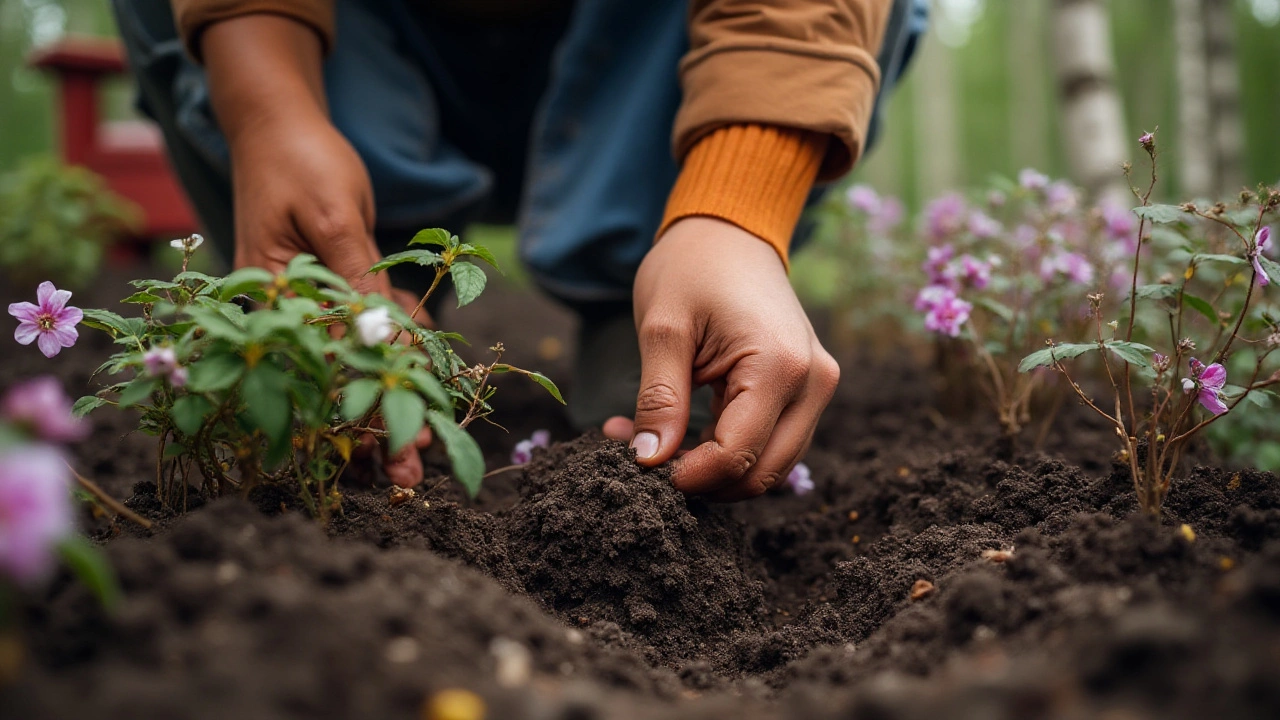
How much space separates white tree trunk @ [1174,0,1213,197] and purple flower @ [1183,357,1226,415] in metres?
6.48

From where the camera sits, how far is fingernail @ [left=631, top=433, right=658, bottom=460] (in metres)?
1.41

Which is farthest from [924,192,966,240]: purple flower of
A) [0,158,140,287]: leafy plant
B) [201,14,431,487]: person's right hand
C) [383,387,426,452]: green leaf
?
[0,158,140,287]: leafy plant

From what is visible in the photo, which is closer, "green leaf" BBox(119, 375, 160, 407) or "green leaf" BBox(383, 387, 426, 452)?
"green leaf" BBox(383, 387, 426, 452)

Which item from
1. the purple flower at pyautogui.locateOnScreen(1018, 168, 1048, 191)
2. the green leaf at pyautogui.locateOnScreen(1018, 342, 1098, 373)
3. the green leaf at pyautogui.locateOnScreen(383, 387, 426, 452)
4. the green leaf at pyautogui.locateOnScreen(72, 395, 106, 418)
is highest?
the purple flower at pyautogui.locateOnScreen(1018, 168, 1048, 191)

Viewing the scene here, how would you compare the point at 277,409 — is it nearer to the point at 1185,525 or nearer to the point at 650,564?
the point at 650,564

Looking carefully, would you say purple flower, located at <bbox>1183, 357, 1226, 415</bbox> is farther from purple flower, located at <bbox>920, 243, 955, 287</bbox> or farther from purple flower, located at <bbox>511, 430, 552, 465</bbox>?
purple flower, located at <bbox>511, 430, 552, 465</bbox>

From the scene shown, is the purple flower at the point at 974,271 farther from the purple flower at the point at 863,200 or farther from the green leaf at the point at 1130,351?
the purple flower at the point at 863,200

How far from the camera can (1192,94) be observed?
23.9 feet

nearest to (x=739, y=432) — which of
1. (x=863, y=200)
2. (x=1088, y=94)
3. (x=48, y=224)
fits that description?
(x=863, y=200)

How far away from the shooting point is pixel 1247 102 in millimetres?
19281

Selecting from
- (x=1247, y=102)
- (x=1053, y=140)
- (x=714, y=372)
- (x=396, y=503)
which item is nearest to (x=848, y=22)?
(x=714, y=372)

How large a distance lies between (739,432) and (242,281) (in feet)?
2.52

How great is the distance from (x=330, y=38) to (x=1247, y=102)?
2307 cm

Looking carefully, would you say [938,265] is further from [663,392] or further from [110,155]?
[110,155]
